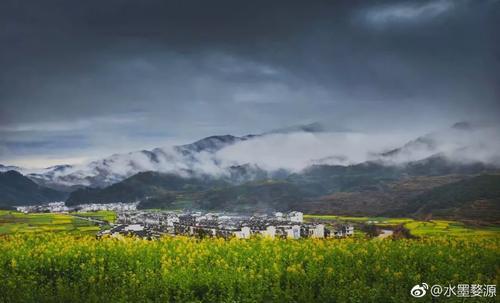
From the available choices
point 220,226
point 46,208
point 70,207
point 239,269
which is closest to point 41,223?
point 46,208

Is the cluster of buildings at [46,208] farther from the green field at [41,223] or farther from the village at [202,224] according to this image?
the green field at [41,223]

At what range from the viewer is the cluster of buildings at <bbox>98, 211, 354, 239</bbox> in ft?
49.1

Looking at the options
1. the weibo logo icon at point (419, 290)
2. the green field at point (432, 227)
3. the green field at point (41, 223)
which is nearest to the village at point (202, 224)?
the green field at point (41, 223)

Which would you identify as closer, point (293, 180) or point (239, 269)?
point (239, 269)

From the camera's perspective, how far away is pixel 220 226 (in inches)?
642

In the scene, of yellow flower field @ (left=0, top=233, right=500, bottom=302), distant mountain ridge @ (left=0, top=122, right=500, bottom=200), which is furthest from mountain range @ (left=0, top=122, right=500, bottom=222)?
yellow flower field @ (left=0, top=233, right=500, bottom=302)

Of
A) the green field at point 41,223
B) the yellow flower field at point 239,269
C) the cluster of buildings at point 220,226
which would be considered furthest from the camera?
the green field at point 41,223

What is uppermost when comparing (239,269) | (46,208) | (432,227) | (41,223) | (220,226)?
(46,208)

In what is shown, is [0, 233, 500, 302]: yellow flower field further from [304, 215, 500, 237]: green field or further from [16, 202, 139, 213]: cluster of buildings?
[16, 202, 139, 213]: cluster of buildings

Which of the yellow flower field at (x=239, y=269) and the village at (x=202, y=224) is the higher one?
the village at (x=202, y=224)

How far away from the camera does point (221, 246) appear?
1161cm

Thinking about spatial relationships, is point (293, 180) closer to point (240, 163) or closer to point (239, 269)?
point (240, 163)

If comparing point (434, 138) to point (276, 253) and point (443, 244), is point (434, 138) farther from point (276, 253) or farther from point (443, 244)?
point (276, 253)

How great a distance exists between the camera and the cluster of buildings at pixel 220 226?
15.0m
